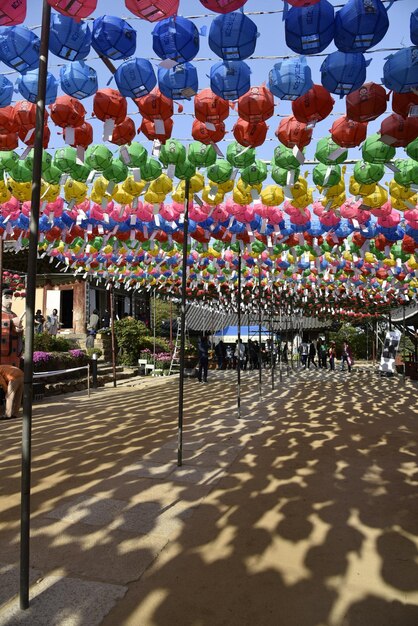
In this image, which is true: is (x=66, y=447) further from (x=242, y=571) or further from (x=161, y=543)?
(x=242, y=571)

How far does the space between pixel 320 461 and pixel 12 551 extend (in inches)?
135

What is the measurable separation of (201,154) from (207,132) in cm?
79

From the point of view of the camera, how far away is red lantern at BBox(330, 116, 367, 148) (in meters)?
4.86

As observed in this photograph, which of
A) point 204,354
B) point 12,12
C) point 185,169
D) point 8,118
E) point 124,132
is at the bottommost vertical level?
point 204,354

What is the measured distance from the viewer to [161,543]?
2975 mm

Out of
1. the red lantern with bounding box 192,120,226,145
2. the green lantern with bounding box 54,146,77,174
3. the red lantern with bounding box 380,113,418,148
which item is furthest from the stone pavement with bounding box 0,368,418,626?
the green lantern with bounding box 54,146,77,174

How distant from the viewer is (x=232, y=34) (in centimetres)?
362

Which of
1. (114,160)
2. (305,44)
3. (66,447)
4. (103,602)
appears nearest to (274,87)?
(305,44)

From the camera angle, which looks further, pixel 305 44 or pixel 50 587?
pixel 305 44

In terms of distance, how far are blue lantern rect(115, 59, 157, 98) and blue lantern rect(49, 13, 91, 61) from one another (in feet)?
1.19

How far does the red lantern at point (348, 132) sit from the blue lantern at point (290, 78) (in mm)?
890

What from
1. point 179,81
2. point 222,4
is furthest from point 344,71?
point 179,81

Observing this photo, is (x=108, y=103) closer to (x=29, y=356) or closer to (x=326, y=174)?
(x=326, y=174)

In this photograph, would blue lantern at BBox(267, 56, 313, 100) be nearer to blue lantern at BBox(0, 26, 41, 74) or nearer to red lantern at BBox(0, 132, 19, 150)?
blue lantern at BBox(0, 26, 41, 74)
